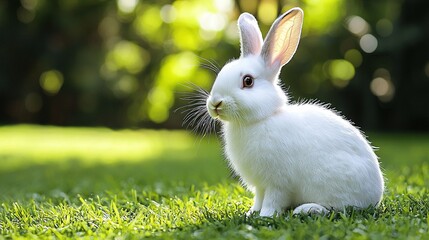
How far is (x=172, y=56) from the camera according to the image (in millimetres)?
21844

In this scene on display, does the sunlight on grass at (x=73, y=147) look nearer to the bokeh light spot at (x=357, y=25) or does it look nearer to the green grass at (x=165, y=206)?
the green grass at (x=165, y=206)

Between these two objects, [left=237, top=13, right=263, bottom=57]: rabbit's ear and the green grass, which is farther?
[left=237, top=13, right=263, bottom=57]: rabbit's ear

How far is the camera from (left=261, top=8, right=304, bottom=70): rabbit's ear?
3402 millimetres

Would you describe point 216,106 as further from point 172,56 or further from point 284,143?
point 172,56

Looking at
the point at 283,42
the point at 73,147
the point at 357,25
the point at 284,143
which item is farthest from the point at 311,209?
the point at 357,25

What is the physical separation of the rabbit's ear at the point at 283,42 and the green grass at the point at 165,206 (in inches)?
35.8

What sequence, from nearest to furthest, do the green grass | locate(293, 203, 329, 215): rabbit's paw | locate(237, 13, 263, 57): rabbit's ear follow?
the green grass
locate(293, 203, 329, 215): rabbit's paw
locate(237, 13, 263, 57): rabbit's ear

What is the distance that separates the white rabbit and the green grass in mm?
171

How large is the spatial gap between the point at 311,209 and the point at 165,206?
3.25 feet

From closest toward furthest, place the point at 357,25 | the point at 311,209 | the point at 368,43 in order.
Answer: the point at 311,209
the point at 368,43
the point at 357,25

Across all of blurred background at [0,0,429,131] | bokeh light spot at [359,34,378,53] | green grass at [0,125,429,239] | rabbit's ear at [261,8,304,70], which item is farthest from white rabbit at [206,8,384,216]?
bokeh light spot at [359,34,378,53]

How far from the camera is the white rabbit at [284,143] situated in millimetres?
3268

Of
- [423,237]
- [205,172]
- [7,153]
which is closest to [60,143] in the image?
[7,153]

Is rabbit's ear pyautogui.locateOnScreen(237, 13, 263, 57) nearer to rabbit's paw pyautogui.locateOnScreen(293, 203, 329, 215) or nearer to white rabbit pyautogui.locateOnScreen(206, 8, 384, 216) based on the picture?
white rabbit pyautogui.locateOnScreen(206, 8, 384, 216)
